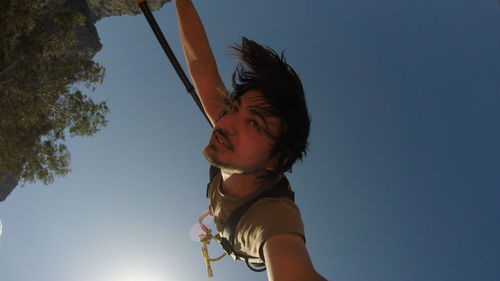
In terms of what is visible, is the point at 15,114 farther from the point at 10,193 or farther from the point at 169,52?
the point at 10,193

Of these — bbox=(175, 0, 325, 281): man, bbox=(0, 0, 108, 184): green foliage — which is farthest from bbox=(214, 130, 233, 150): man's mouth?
bbox=(0, 0, 108, 184): green foliage

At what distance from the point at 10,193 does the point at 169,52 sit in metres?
47.8

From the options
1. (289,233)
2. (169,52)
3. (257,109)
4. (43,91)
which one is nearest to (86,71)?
(43,91)

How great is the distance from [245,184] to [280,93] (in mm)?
1173

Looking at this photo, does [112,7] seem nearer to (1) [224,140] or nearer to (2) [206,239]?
(2) [206,239]

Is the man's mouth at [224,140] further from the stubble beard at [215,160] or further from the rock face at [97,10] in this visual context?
the rock face at [97,10]

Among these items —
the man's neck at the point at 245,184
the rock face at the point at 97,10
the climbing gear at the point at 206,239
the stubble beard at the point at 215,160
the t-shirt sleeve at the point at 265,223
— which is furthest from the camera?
the rock face at the point at 97,10

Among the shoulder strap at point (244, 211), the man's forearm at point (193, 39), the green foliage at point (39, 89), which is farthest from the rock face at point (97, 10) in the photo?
the shoulder strap at point (244, 211)

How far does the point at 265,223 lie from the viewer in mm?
2391

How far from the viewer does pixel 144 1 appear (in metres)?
2.86

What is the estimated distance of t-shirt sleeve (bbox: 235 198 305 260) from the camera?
7.47 feet

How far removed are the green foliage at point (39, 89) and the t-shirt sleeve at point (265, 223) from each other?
10844 millimetres

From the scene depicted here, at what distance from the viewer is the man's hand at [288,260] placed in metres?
1.84

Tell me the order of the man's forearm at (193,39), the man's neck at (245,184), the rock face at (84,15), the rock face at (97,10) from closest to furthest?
the man's neck at (245,184) < the man's forearm at (193,39) < the rock face at (84,15) < the rock face at (97,10)
